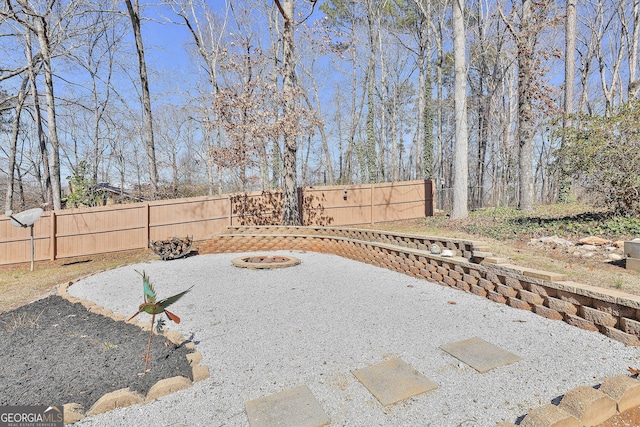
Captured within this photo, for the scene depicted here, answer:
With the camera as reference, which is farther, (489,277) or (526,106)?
(526,106)

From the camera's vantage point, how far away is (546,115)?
8.93 m

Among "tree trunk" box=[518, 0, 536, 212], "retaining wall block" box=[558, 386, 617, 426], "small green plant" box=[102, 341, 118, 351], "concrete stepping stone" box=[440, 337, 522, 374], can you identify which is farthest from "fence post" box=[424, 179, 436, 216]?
"small green plant" box=[102, 341, 118, 351]

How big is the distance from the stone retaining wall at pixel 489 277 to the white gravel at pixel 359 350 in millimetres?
124

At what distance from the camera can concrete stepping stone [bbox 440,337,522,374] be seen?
2.08 metres

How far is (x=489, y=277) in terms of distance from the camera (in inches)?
134

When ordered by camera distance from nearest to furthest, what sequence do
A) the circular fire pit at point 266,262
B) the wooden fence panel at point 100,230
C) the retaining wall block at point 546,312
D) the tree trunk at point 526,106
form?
the retaining wall block at point 546,312
the circular fire pit at point 266,262
the wooden fence panel at point 100,230
the tree trunk at point 526,106

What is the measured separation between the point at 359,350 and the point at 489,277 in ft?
6.41

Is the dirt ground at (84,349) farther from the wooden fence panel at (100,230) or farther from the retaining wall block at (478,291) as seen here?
the wooden fence panel at (100,230)

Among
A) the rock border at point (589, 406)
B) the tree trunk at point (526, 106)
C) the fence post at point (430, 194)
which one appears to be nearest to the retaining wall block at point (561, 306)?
the rock border at point (589, 406)

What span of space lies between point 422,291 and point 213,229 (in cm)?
721

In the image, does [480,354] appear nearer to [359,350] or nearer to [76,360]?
[359,350]

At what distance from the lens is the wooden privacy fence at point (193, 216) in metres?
7.89

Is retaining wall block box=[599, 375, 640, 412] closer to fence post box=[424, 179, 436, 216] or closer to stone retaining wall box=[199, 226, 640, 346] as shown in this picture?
stone retaining wall box=[199, 226, 640, 346]

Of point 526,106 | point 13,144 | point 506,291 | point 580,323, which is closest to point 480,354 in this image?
point 580,323
